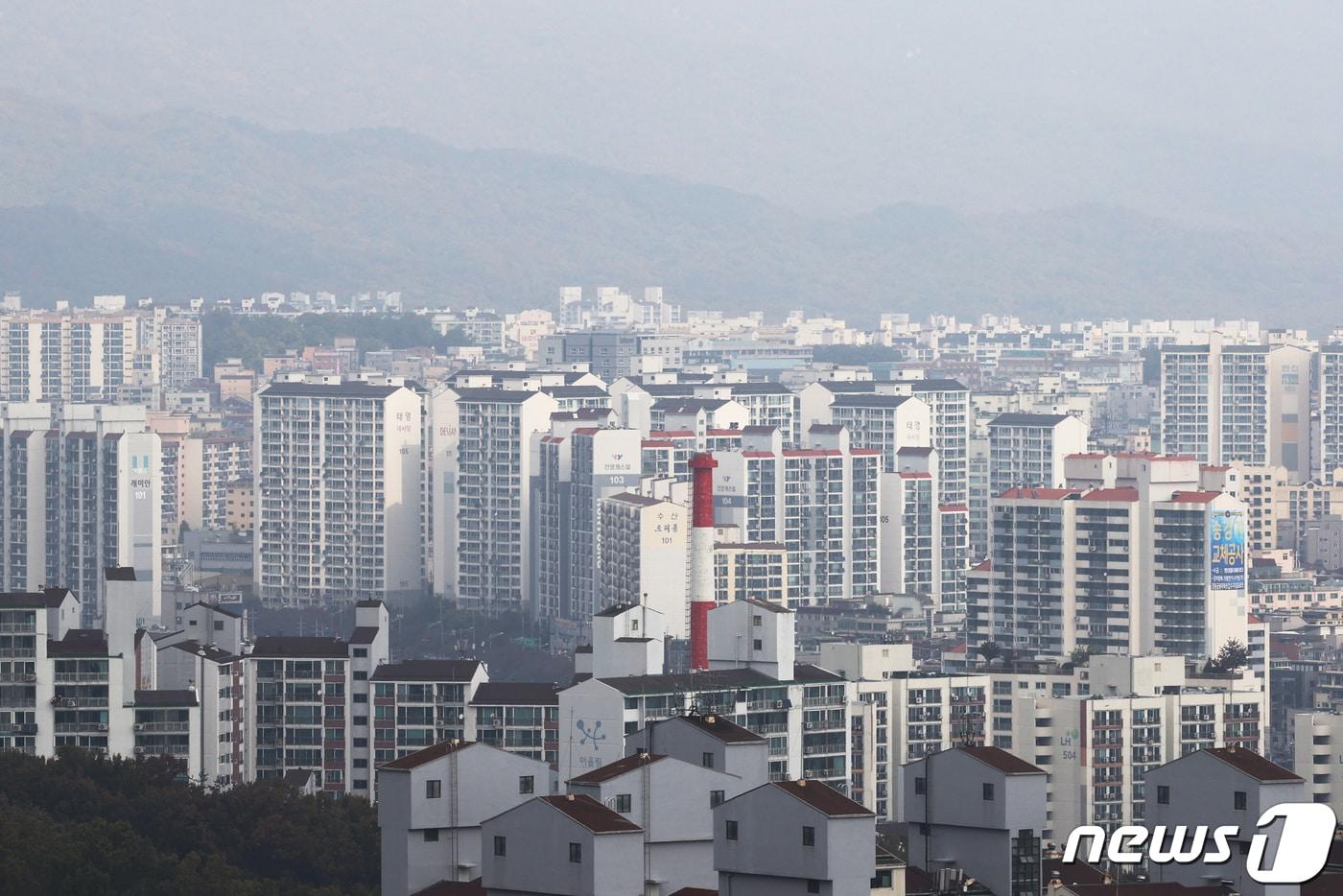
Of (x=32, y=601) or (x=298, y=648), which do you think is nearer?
(x=32, y=601)

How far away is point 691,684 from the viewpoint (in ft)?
66.6

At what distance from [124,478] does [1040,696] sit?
21.7 meters

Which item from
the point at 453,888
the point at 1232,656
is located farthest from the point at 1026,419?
the point at 453,888

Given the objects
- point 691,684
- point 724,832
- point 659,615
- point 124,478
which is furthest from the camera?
point 124,478

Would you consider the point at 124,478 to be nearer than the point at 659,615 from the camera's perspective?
No

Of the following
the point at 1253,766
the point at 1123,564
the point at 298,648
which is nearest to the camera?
the point at 1253,766

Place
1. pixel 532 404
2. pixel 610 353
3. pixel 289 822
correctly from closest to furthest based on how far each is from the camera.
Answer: pixel 289 822 < pixel 532 404 < pixel 610 353

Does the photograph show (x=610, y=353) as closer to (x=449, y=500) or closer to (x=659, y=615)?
(x=449, y=500)

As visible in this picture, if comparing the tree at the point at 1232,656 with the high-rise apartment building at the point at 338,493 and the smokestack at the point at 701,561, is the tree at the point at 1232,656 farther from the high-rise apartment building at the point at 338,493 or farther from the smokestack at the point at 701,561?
the high-rise apartment building at the point at 338,493

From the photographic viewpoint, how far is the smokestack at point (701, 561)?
2636cm

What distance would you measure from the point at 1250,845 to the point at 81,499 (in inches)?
1338

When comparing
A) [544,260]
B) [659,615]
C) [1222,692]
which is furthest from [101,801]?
[544,260]

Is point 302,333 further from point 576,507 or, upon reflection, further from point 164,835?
point 164,835

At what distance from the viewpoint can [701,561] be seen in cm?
2911
